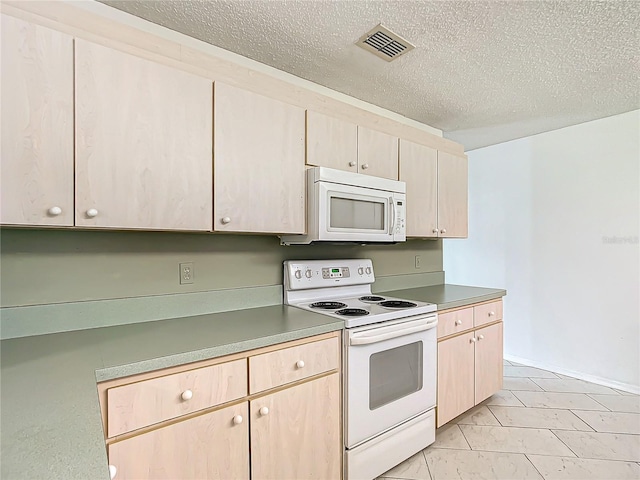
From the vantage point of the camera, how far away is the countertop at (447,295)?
91.2 inches

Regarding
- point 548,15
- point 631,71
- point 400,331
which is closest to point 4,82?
point 400,331

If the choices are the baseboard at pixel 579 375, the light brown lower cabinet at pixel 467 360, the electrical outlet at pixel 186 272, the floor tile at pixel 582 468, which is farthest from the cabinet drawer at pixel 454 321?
the baseboard at pixel 579 375

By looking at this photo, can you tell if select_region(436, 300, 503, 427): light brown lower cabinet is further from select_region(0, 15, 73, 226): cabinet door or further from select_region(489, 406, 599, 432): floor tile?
select_region(0, 15, 73, 226): cabinet door

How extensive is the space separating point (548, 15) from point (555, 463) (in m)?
2.48

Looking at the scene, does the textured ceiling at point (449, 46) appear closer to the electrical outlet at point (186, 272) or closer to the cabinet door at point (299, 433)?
the electrical outlet at point (186, 272)

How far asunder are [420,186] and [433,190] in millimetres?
167

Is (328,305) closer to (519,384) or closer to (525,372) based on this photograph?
(519,384)

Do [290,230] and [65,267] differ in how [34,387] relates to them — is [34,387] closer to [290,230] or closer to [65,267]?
[65,267]

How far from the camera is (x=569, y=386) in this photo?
9.99ft

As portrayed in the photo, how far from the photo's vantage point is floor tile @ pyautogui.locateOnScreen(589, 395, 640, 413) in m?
2.62

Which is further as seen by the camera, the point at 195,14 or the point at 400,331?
the point at 400,331

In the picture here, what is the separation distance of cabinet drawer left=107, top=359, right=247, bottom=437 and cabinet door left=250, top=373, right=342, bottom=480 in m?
0.15

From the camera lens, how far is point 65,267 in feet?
4.88

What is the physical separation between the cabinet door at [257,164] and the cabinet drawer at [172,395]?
0.66 m
